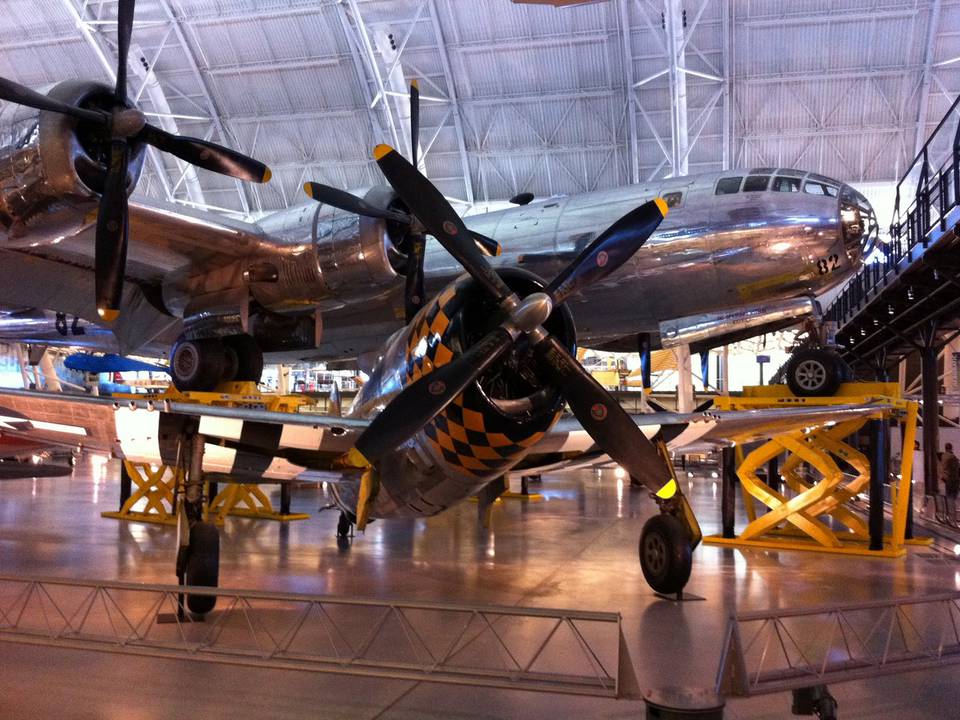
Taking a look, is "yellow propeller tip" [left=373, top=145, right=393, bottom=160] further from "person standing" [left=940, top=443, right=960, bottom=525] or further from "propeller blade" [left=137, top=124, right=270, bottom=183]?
"person standing" [left=940, top=443, right=960, bottom=525]

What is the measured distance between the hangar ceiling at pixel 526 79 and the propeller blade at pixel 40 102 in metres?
17.2

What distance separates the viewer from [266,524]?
12.9m

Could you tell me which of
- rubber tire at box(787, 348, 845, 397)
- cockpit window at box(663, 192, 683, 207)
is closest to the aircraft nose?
rubber tire at box(787, 348, 845, 397)

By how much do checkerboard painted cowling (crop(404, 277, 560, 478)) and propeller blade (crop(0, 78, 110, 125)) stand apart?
4.09 metres

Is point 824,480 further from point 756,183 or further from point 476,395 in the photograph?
point 476,395

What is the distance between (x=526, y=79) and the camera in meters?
26.9

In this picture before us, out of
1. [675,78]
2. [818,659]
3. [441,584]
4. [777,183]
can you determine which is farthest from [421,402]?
[675,78]

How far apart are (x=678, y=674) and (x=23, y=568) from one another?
7213 mm

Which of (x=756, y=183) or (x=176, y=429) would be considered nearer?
(x=176, y=429)

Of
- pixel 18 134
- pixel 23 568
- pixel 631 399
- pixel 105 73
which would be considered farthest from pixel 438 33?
pixel 23 568

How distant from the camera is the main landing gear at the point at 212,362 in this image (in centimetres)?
961

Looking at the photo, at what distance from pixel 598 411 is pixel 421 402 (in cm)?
134

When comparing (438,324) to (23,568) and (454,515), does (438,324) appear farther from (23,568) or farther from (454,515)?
(454,515)

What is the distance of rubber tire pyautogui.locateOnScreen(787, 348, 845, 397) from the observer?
10.4 m
